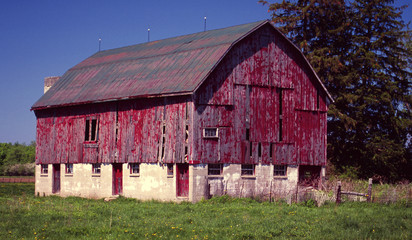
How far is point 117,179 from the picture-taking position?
1296 inches

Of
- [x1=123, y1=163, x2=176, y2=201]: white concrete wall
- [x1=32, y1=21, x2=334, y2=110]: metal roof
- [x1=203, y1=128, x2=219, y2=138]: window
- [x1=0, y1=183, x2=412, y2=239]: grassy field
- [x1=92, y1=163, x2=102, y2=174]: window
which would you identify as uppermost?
[x1=32, y1=21, x2=334, y2=110]: metal roof

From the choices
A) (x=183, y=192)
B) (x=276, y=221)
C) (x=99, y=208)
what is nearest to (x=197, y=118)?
(x=183, y=192)

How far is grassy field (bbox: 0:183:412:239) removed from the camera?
682 inches

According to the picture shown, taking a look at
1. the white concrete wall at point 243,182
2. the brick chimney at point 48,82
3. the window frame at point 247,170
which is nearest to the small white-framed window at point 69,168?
the brick chimney at point 48,82

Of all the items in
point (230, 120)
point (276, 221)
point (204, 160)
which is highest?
point (230, 120)

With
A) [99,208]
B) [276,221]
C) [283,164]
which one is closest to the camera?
[276,221]

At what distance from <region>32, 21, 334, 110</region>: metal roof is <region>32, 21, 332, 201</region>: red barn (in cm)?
9

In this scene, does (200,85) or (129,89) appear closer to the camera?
(200,85)

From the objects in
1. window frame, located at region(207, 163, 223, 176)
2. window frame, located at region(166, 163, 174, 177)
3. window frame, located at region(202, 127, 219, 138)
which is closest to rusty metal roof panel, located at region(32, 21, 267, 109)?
window frame, located at region(202, 127, 219, 138)

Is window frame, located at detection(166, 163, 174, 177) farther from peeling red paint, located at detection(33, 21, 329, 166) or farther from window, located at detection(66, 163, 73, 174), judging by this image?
window, located at detection(66, 163, 73, 174)

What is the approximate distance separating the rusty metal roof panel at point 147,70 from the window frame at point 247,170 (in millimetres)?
5038

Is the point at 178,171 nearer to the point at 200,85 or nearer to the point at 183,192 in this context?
the point at 183,192

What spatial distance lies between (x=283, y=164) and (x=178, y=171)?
569cm

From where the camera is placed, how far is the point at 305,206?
2411 centimetres
